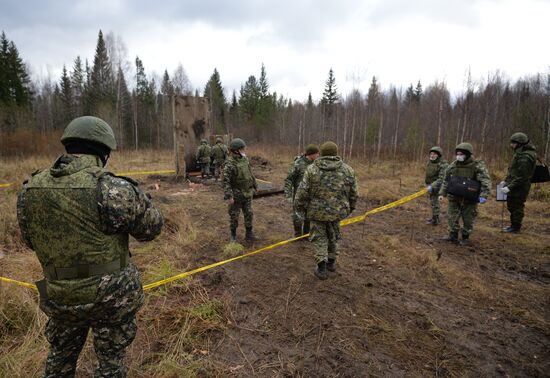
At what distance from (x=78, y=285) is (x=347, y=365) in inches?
88.6

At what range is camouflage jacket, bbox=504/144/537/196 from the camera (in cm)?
575

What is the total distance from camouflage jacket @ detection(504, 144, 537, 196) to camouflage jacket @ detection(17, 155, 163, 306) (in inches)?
270

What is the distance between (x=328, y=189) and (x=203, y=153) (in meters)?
8.80

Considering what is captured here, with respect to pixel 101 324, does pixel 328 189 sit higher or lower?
higher

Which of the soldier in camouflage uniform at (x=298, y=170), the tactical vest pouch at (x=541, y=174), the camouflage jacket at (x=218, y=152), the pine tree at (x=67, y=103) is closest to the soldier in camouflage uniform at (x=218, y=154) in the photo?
the camouflage jacket at (x=218, y=152)

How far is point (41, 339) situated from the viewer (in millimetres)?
2896

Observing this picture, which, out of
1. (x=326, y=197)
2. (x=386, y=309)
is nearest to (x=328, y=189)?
(x=326, y=197)

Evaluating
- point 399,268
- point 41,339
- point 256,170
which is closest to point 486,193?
point 399,268

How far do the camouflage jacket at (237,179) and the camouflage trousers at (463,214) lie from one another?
12.3 feet

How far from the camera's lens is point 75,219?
173 cm

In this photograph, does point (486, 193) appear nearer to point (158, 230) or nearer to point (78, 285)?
point (158, 230)

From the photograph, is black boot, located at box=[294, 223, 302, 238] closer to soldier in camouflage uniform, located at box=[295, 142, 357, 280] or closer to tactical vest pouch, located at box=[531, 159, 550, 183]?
soldier in camouflage uniform, located at box=[295, 142, 357, 280]

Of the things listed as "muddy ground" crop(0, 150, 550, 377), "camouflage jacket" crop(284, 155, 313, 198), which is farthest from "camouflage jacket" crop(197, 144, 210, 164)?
"camouflage jacket" crop(284, 155, 313, 198)

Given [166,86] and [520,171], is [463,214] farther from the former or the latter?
[166,86]
